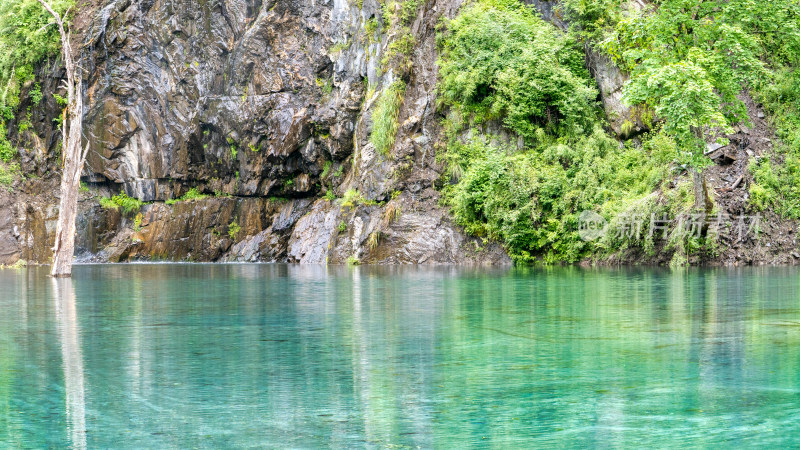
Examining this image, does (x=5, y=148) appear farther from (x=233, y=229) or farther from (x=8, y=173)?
(x=233, y=229)

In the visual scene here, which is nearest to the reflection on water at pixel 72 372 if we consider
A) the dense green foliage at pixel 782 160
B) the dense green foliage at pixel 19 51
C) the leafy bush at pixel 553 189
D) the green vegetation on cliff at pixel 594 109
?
the green vegetation on cliff at pixel 594 109

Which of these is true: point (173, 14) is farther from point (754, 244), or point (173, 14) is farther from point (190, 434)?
point (190, 434)

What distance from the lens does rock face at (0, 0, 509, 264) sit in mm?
39531

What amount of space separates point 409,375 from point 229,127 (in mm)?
41853

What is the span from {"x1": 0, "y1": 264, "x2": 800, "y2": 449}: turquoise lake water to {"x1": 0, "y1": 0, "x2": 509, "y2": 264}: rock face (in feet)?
82.7

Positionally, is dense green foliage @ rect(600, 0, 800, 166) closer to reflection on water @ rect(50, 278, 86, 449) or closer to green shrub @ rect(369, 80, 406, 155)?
green shrub @ rect(369, 80, 406, 155)

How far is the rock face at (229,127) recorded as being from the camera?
3953 centimetres

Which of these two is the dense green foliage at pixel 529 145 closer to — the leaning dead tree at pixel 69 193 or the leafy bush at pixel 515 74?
the leafy bush at pixel 515 74

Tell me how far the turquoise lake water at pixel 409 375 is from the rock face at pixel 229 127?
82.7 ft

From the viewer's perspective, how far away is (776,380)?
6.52m

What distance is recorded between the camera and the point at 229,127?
155ft

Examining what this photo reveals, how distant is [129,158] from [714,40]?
35810mm

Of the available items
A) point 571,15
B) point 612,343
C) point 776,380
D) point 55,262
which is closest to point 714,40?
point 571,15

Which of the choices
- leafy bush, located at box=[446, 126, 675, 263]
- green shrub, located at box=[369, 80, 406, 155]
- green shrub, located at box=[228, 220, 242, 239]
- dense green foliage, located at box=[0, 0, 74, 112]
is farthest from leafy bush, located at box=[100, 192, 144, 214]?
leafy bush, located at box=[446, 126, 675, 263]
